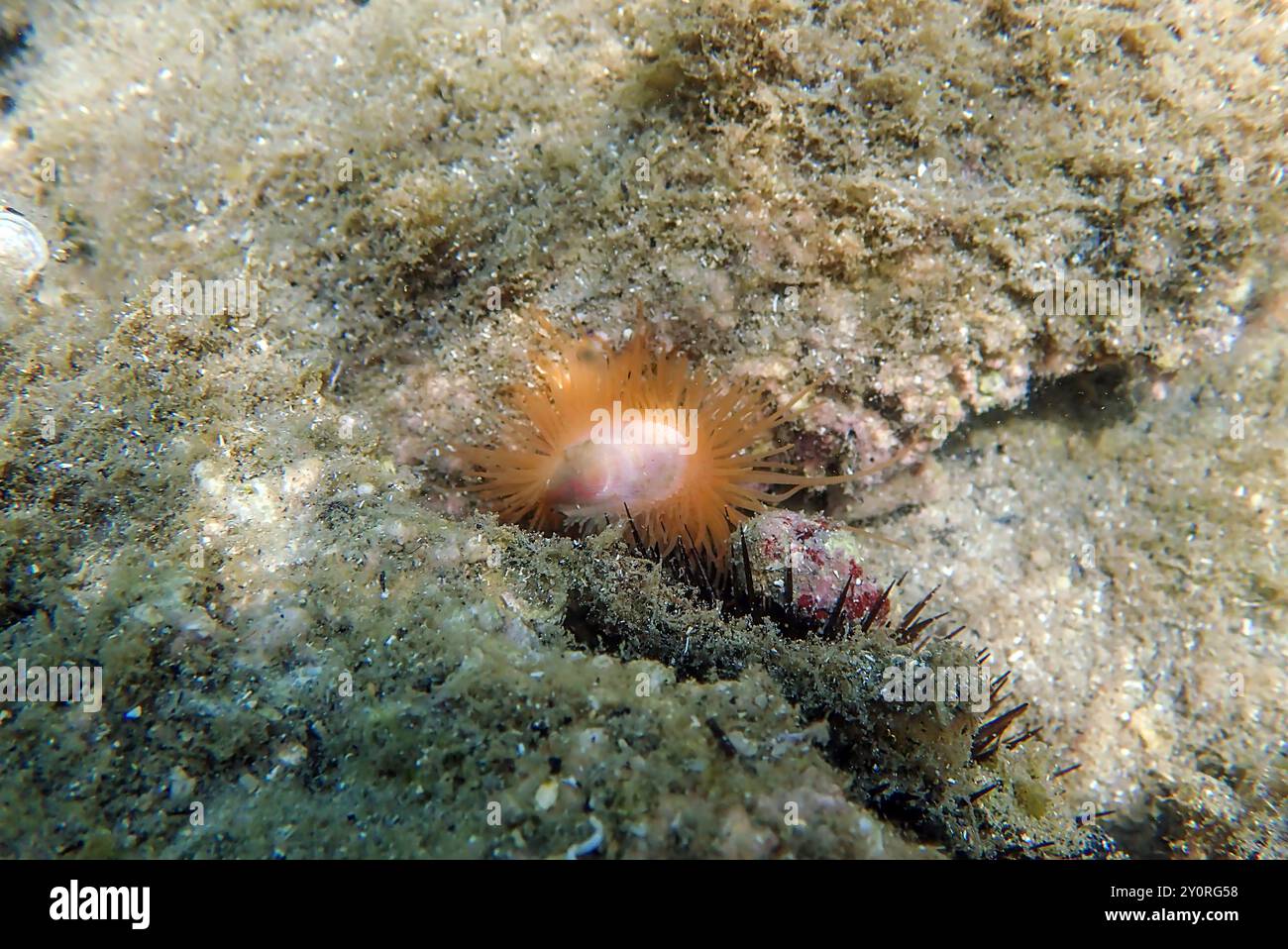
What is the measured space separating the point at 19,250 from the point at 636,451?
11.8ft

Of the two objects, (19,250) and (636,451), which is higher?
(19,250)

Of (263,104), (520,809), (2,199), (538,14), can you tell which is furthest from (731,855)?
(2,199)

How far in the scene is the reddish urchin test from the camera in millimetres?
3504

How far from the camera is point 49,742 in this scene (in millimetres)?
2385

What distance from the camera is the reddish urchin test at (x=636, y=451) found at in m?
3.50

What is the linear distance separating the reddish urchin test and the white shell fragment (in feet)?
8.33

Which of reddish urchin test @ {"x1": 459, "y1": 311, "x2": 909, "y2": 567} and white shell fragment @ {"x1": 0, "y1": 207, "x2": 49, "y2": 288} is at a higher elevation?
white shell fragment @ {"x1": 0, "y1": 207, "x2": 49, "y2": 288}

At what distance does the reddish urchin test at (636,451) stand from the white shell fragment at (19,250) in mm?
2538

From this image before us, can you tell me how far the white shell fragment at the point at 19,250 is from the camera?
140 inches

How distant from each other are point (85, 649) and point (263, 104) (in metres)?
3.23

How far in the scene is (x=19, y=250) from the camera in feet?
12.1

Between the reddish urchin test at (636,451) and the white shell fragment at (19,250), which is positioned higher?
the white shell fragment at (19,250)

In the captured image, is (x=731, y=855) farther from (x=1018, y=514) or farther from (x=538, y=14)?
(x=538, y=14)

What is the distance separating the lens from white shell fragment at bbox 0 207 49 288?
355 centimetres
